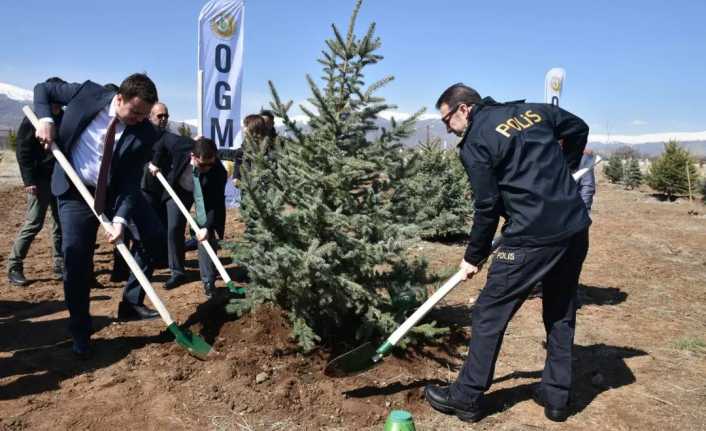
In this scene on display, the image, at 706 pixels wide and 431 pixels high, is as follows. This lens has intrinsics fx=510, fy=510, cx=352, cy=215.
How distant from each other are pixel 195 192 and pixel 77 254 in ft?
4.90

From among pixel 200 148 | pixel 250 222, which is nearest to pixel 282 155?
pixel 250 222

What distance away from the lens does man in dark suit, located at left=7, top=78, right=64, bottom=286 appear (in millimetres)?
5113

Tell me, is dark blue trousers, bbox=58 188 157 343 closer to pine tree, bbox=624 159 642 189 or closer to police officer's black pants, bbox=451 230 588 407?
police officer's black pants, bbox=451 230 588 407

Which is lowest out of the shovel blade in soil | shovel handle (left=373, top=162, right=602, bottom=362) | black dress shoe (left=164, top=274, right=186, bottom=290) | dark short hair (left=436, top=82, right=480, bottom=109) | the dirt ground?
the dirt ground

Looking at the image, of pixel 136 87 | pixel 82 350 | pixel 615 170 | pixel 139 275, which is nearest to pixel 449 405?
pixel 139 275

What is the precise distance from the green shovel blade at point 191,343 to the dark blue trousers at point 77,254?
0.70m

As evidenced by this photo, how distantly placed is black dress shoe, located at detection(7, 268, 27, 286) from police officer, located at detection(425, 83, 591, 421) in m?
4.63

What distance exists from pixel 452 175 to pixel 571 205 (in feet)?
21.9

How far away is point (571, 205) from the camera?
2.98 meters

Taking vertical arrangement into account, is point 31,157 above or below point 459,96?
below

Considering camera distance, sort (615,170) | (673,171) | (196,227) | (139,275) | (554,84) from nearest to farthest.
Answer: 1. (139,275)
2. (196,227)
3. (554,84)
4. (673,171)
5. (615,170)

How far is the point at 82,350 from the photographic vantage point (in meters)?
3.73

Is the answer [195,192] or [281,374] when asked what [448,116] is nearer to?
[281,374]

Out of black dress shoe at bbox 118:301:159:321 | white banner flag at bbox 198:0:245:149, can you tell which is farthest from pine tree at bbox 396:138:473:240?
black dress shoe at bbox 118:301:159:321
